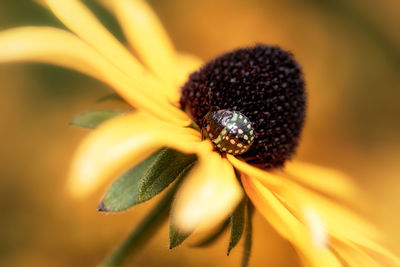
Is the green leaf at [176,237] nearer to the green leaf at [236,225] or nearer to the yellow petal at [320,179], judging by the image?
the green leaf at [236,225]

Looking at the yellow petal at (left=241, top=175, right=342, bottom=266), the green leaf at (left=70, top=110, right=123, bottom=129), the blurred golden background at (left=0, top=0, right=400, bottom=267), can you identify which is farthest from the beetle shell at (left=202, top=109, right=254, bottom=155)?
the blurred golden background at (left=0, top=0, right=400, bottom=267)

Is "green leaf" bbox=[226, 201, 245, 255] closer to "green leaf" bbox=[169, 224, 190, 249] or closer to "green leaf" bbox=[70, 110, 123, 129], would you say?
"green leaf" bbox=[169, 224, 190, 249]

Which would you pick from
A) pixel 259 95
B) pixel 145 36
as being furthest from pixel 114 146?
pixel 145 36

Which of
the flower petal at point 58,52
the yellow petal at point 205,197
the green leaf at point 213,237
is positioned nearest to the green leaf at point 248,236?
the green leaf at point 213,237

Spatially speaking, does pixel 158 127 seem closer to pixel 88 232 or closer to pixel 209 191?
pixel 209 191

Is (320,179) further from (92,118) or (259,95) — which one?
(92,118)

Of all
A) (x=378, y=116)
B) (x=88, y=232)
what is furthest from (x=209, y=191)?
(x=378, y=116)
